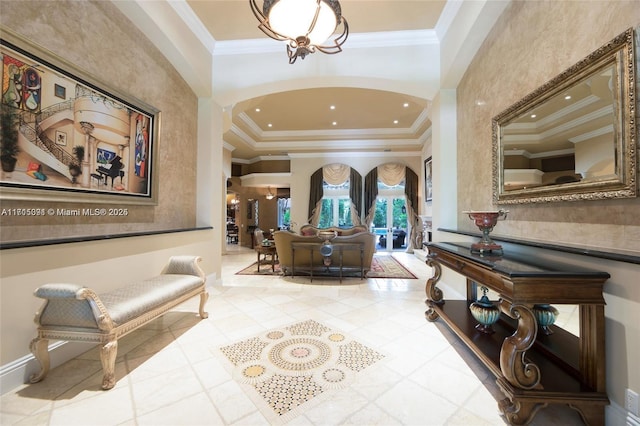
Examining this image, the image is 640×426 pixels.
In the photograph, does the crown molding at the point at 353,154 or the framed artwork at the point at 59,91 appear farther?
the crown molding at the point at 353,154

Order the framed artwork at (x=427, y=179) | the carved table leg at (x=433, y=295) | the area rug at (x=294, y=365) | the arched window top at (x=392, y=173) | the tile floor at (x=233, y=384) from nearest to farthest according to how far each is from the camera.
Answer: the tile floor at (x=233, y=384)
the area rug at (x=294, y=365)
the carved table leg at (x=433, y=295)
the framed artwork at (x=427, y=179)
the arched window top at (x=392, y=173)

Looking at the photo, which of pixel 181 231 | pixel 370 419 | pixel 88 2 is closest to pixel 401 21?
pixel 88 2

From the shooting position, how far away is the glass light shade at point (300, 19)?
6.35 feet

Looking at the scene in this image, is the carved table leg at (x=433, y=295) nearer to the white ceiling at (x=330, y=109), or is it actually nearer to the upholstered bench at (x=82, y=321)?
the upholstered bench at (x=82, y=321)

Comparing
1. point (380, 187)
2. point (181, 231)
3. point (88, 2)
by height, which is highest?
point (88, 2)

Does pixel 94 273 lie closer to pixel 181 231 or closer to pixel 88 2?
pixel 181 231

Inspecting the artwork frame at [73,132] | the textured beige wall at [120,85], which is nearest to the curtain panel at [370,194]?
the textured beige wall at [120,85]

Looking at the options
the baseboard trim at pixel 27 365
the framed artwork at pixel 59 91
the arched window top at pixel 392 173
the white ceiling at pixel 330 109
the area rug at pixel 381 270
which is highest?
the white ceiling at pixel 330 109

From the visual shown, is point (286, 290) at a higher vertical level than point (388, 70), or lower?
lower

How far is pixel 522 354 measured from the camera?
145 centimetres

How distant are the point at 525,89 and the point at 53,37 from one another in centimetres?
407

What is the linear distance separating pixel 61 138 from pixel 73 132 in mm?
127

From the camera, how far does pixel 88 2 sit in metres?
2.40

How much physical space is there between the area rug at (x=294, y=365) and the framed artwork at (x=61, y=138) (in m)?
2.27
